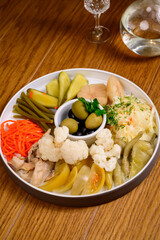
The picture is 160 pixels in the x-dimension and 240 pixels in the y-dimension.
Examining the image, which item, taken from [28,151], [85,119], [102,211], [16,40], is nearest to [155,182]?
[102,211]

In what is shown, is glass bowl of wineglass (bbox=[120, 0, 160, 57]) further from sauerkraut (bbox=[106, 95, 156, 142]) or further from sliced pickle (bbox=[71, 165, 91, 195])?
sliced pickle (bbox=[71, 165, 91, 195])

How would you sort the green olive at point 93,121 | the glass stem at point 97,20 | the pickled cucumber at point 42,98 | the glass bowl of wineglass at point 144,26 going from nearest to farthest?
1. the green olive at point 93,121
2. the pickled cucumber at point 42,98
3. the glass bowl of wineglass at point 144,26
4. the glass stem at point 97,20

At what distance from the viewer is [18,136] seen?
1567 millimetres

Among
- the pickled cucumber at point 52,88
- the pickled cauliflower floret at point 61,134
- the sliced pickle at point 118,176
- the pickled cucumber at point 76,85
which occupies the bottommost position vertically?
the sliced pickle at point 118,176

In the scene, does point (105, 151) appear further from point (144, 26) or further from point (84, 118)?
point (144, 26)

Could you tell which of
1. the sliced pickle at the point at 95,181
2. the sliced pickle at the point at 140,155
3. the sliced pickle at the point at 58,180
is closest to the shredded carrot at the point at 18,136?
the sliced pickle at the point at 58,180

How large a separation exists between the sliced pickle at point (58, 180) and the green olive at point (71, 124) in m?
0.17

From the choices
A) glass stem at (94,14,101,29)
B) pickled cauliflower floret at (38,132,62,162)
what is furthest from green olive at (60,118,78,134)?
glass stem at (94,14,101,29)

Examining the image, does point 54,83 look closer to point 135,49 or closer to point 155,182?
point 135,49

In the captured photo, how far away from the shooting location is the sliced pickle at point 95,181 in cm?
134

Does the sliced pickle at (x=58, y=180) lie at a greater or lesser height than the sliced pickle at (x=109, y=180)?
greater

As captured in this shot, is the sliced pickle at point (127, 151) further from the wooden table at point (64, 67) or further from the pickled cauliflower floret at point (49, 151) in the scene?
the pickled cauliflower floret at point (49, 151)

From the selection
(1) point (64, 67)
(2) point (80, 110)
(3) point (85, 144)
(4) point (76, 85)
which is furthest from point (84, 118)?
(1) point (64, 67)

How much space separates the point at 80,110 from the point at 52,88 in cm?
30
